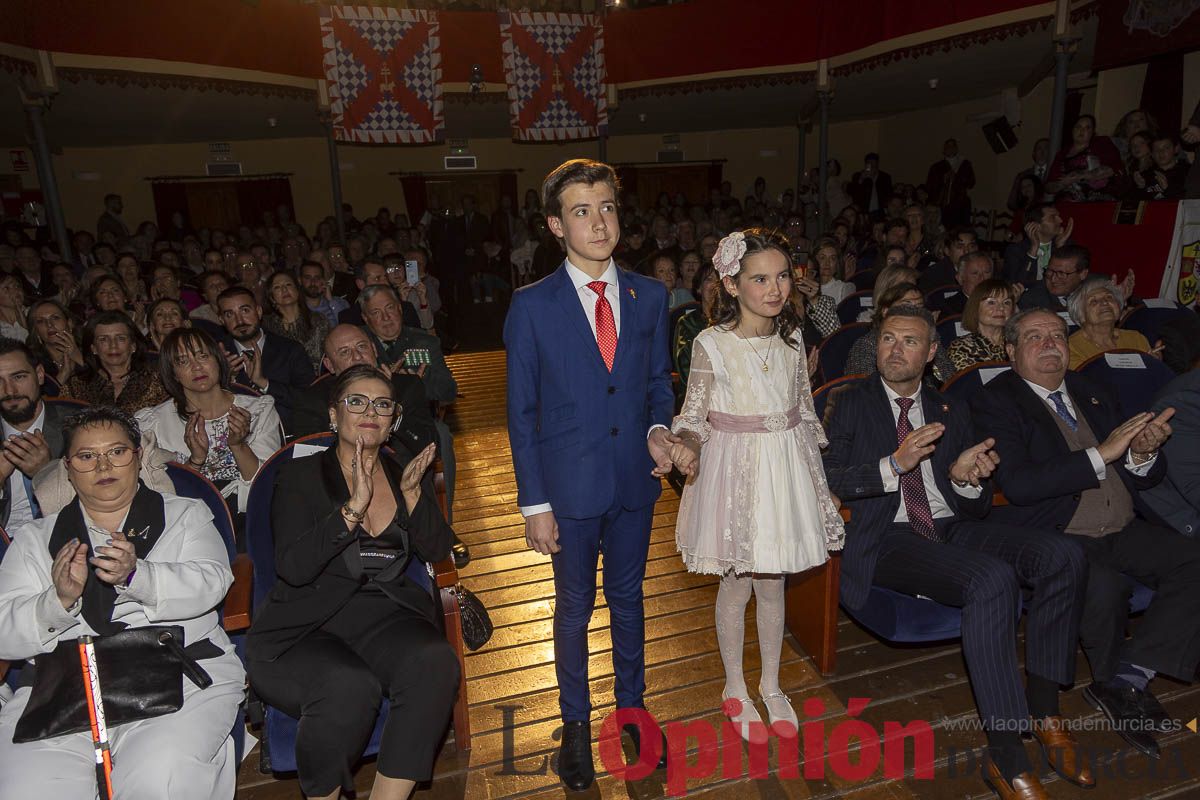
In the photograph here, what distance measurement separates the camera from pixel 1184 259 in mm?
5254

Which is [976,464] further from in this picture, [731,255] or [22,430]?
[22,430]

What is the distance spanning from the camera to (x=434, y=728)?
1.96 m

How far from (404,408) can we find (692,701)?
1.73 m

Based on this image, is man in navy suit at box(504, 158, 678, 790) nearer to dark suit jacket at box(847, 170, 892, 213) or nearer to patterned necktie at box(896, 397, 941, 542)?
patterned necktie at box(896, 397, 941, 542)

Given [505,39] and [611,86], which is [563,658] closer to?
[505,39]

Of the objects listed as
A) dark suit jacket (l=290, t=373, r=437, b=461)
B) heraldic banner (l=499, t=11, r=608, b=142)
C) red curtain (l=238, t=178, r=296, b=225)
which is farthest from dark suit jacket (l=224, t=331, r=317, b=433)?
red curtain (l=238, t=178, r=296, b=225)

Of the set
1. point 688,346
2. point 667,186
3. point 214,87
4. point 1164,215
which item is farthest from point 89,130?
point 1164,215

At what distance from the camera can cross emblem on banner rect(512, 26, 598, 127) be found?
898cm

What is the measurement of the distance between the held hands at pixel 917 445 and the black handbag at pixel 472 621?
4.92 feet

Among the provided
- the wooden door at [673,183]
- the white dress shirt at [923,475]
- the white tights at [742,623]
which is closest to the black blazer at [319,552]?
the white tights at [742,623]

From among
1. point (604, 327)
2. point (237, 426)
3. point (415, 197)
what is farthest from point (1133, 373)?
point (415, 197)

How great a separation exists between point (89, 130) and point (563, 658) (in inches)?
518

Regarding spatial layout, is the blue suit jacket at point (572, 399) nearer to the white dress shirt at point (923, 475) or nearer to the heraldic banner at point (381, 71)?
the white dress shirt at point (923, 475)

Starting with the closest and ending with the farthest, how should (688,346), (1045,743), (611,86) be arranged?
(1045,743) < (688,346) < (611,86)
